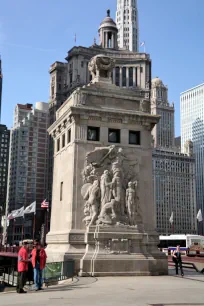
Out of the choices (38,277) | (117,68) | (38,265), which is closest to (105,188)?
(38,265)

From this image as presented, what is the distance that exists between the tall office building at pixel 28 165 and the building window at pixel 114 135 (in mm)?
111853

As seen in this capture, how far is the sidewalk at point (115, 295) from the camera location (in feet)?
44.9

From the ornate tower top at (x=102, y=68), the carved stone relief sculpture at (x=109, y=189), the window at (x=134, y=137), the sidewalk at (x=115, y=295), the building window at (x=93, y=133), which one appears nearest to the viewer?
the sidewalk at (x=115, y=295)

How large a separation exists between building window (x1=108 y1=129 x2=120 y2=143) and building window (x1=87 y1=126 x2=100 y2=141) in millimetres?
777

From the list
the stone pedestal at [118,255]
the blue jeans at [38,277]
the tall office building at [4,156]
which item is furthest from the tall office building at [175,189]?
the blue jeans at [38,277]

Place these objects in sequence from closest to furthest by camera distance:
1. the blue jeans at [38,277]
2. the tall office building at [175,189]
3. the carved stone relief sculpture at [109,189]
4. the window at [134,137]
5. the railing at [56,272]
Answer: the blue jeans at [38,277], the railing at [56,272], the carved stone relief sculpture at [109,189], the window at [134,137], the tall office building at [175,189]

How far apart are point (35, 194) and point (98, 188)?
391ft

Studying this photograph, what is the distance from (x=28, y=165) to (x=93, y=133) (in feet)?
A: 395

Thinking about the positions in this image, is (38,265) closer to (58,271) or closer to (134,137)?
(58,271)

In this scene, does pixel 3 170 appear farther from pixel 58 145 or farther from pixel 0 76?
pixel 58 145

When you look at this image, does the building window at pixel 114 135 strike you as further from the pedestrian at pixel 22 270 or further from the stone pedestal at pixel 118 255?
the pedestrian at pixel 22 270

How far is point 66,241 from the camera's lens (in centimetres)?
2372

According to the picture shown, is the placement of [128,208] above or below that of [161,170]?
below

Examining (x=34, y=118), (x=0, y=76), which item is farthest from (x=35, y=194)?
(x=0, y=76)
